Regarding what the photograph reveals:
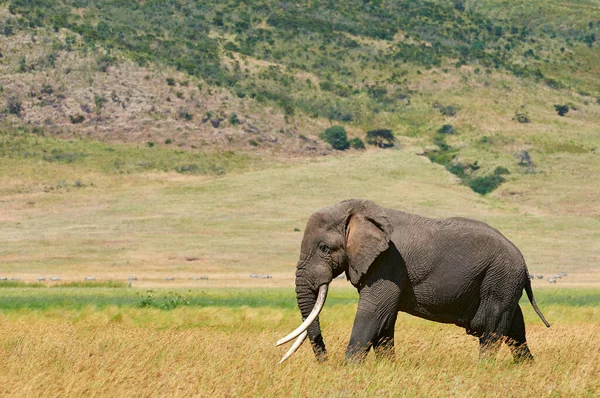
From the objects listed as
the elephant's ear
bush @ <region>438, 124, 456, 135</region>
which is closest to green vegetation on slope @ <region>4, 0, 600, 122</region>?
bush @ <region>438, 124, 456, 135</region>

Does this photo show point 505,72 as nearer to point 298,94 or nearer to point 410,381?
point 298,94

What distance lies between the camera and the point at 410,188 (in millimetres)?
103938

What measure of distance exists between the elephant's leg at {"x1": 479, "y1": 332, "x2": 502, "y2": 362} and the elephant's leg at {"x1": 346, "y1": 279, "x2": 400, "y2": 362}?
1554mm

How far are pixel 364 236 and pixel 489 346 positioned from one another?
279 cm

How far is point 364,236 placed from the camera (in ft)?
49.8

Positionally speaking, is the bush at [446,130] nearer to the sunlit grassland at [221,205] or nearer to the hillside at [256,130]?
the hillside at [256,130]

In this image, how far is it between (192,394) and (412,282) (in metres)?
4.93

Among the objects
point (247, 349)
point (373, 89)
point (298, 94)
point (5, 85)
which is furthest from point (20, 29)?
point (247, 349)

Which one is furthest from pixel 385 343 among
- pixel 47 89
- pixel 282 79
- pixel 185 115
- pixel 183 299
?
pixel 282 79

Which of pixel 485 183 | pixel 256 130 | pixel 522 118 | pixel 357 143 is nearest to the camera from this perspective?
pixel 485 183

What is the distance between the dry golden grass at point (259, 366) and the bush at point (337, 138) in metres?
103

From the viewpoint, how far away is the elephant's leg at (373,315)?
50.0 feet

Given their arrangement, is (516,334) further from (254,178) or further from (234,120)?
(234,120)

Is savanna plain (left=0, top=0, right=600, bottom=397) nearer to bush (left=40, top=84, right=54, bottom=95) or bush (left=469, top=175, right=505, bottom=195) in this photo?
bush (left=469, top=175, right=505, bottom=195)
